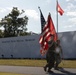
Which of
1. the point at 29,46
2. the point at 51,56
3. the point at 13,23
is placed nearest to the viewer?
the point at 51,56

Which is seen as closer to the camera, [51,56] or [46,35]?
[51,56]

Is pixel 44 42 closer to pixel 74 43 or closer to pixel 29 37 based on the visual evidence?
pixel 74 43

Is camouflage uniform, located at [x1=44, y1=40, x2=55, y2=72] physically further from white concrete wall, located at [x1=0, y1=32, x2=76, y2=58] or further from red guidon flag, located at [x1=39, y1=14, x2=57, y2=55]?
white concrete wall, located at [x1=0, y1=32, x2=76, y2=58]

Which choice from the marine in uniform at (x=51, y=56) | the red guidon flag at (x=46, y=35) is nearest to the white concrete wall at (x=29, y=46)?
the red guidon flag at (x=46, y=35)

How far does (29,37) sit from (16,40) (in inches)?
123

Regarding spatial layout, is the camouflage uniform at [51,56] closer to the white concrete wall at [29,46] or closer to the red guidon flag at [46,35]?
the red guidon flag at [46,35]

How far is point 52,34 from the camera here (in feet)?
55.0

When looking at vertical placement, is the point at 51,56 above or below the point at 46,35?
below

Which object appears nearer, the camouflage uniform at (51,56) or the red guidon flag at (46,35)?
the camouflage uniform at (51,56)

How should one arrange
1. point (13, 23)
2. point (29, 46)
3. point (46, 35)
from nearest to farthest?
point (46, 35)
point (29, 46)
point (13, 23)

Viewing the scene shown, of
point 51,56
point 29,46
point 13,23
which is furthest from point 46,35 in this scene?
point 13,23

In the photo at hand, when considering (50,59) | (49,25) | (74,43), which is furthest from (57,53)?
(74,43)

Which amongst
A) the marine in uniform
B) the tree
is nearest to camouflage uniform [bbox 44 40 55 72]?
the marine in uniform

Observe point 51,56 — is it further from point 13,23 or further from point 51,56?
point 13,23
